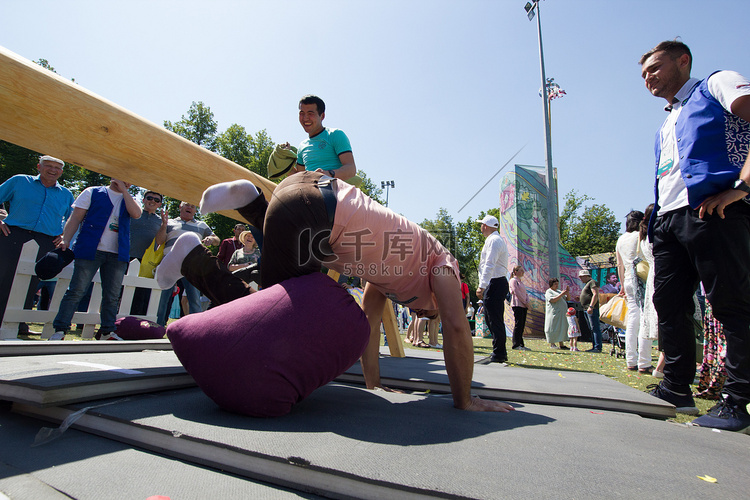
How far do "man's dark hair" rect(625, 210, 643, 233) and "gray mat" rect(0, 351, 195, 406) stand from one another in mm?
5434

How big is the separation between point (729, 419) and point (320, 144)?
312 centimetres

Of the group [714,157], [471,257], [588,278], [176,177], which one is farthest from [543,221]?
[471,257]

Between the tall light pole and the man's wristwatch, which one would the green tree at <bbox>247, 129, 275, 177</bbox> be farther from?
the man's wristwatch

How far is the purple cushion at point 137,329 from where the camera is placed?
15.7 ft

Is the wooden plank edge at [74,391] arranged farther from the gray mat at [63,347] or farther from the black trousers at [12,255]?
the black trousers at [12,255]

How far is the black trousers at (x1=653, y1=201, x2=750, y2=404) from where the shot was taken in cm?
215

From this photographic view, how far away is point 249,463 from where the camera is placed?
113cm

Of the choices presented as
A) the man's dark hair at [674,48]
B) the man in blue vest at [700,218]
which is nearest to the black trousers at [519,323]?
the man in blue vest at [700,218]

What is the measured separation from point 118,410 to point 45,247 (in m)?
5.05

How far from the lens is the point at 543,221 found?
57.0 feet

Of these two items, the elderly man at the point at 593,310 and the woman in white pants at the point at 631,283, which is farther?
the elderly man at the point at 593,310

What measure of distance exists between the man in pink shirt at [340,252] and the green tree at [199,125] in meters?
33.0

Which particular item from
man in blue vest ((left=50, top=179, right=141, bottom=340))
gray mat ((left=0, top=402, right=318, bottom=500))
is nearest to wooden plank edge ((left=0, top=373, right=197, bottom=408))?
gray mat ((left=0, top=402, right=318, bottom=500))

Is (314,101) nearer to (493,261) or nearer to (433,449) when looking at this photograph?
(433,449)
